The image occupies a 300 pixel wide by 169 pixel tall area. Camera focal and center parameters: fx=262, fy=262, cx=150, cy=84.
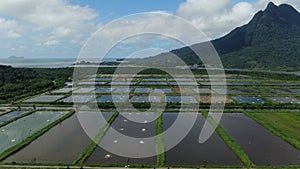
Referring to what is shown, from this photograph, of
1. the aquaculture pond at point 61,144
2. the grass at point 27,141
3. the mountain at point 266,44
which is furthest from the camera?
the mountain at point 266,44

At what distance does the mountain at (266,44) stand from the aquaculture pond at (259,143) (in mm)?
54452

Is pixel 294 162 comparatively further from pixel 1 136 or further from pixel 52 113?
pixel 52 113

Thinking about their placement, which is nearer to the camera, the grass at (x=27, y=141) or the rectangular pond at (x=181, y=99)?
the grass at (x=27, y=141)

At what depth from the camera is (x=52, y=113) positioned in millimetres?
22031

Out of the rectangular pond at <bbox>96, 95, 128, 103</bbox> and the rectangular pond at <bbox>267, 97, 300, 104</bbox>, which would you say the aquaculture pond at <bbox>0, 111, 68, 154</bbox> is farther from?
the rectangular pond at <bbox>267, 97, 300, 104</bbox>

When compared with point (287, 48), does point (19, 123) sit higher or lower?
lower

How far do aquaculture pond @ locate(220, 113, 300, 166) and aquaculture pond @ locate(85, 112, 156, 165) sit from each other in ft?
16.8

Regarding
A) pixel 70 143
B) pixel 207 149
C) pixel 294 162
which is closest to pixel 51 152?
pixel 70 143

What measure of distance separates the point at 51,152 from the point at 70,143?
4.62ft

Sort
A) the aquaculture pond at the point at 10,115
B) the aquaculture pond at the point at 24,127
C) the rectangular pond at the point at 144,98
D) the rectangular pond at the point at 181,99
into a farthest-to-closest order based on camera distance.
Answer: the rectangular pond at the point at 144,98 < the rectangular pond at the point at 181,99 < the aquaculture pond at the point at 10,115 < the aquaculture pond at the point at 24,127

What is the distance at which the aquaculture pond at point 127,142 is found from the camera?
12703 mm

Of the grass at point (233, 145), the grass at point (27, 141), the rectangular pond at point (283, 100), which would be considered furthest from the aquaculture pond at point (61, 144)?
the rectangular pond at point (283, 100)

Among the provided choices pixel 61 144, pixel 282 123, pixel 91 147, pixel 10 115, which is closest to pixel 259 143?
pixel 282 123

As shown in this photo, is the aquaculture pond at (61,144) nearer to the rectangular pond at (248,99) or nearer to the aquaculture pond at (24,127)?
the aquaculture pond at (24,127)
